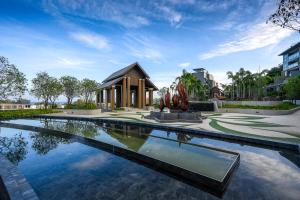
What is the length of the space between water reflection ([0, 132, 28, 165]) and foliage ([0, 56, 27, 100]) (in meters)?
14.7

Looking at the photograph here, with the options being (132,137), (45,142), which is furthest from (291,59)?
(45,142)

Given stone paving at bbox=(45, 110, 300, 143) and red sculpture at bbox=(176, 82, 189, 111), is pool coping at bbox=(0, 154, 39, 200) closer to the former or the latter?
stone paving at bbox=(45, 110, 300, 143)

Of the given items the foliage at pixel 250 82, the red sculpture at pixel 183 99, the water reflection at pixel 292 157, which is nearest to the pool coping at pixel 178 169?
the water reflection at pixel 292 157

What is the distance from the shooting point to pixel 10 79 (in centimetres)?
2127

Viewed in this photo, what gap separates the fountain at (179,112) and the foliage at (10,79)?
1735 centimetres

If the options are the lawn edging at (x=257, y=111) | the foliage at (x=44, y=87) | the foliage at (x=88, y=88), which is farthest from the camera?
the foliage at (x=88, y=88)

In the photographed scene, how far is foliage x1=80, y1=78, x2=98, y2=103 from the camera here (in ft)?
112

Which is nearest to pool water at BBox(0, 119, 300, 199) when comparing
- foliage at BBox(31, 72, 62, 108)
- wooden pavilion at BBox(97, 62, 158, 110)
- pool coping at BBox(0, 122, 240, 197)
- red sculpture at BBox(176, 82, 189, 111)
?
pool coping at BBox(0, 122, 240, 197)

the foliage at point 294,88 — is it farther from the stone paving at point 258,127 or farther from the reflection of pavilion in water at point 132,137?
the reflection of pavilion in water at point 132,137

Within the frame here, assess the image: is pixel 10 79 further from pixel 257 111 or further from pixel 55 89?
pixel 257 111

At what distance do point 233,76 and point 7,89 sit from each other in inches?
1931

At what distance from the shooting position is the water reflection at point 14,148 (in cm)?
641

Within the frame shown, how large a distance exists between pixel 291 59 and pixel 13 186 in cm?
6834

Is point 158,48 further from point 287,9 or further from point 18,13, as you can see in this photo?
point 287,9
